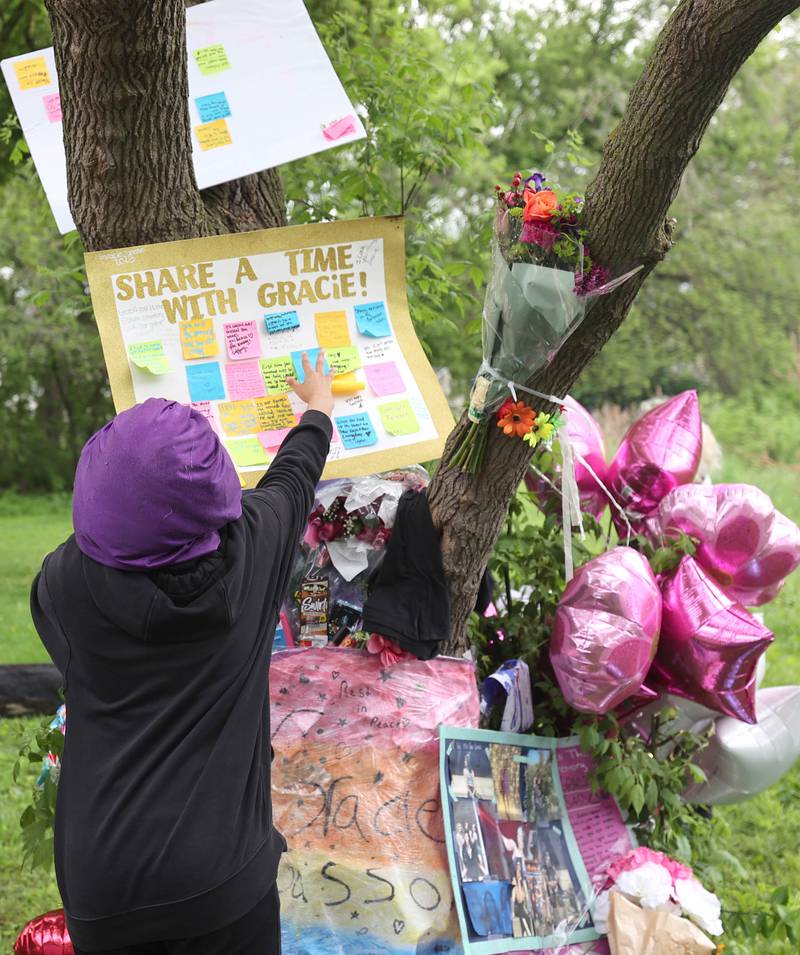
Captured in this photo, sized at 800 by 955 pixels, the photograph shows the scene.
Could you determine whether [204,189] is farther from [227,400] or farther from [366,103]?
[366,103]

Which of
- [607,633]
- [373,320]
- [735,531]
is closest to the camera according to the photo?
[607,633]

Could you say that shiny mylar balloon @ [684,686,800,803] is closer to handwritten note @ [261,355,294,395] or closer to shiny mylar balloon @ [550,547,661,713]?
shiny mylar balloon @ [550,547,661,713]

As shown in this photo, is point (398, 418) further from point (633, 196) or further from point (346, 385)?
point (633, 196)

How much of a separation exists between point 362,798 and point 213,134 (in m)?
1.79

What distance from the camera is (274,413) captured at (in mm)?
2475

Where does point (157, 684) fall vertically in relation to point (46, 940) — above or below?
above

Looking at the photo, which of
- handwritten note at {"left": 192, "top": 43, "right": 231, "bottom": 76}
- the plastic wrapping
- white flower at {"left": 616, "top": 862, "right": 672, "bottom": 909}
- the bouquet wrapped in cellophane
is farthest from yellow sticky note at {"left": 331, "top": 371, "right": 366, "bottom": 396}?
white flower at {"left": 616, "top": 862, "right": 672, "bottom": 909}

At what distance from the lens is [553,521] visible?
2.86 meters

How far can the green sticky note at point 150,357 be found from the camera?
7.87 feet

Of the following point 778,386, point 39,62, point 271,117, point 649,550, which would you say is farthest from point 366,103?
point 778,386

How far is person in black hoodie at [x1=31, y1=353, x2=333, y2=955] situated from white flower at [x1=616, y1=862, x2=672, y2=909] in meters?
0.99

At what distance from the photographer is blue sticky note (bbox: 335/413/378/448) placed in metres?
2.47

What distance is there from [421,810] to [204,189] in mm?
1724

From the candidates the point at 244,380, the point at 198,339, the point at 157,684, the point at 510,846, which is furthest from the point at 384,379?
the point at 510,846
